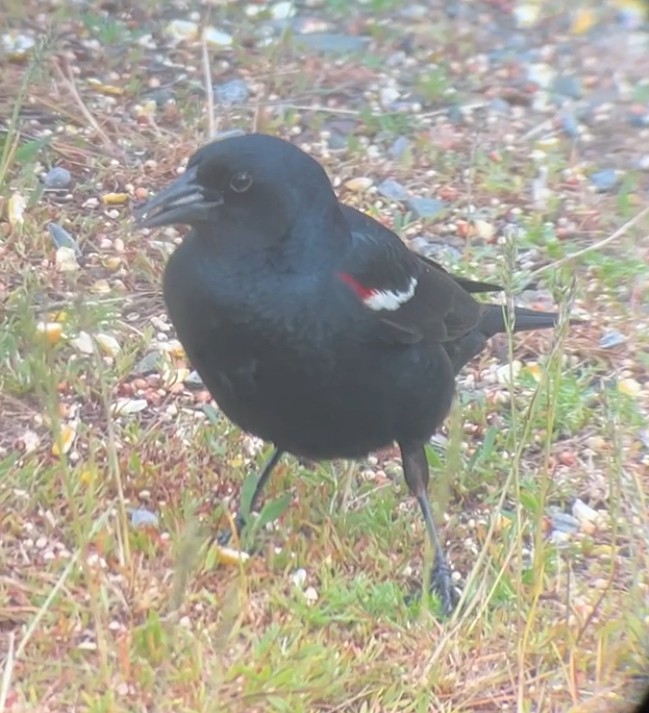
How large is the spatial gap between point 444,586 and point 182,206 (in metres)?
1.03

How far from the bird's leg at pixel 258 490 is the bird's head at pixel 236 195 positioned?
0.58 m

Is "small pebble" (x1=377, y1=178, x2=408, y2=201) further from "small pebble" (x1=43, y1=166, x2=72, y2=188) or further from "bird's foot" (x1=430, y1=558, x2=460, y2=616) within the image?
"bird's foot" (x1=430, y1=558, x2=460, y2=616)

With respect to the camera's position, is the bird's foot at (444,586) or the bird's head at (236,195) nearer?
the bird's head at (236,195)

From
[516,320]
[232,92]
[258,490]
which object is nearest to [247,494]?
[258,490]

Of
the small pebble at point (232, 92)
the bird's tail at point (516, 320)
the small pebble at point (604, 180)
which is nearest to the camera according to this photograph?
the bird's tail at point (516, 320)

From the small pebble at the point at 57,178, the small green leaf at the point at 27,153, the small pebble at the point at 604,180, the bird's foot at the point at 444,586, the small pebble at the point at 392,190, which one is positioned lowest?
the small pebble at the point at 604,180

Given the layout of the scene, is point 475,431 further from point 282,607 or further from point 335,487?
point 282,607

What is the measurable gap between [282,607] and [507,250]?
1011mm

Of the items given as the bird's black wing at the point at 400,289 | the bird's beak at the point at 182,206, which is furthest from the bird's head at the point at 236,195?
the bird's black wing at the point at 400,289

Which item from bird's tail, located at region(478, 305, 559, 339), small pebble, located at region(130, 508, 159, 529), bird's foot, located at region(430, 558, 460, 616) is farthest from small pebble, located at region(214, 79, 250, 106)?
bird's foot, located at region(430, 558, 460, 616)

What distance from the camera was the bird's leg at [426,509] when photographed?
3171 mm

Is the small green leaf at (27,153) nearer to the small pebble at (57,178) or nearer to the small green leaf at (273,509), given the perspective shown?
the small pebble at (57,178)

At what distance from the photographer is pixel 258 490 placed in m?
3.35

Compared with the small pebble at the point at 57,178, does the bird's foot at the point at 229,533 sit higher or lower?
lower
